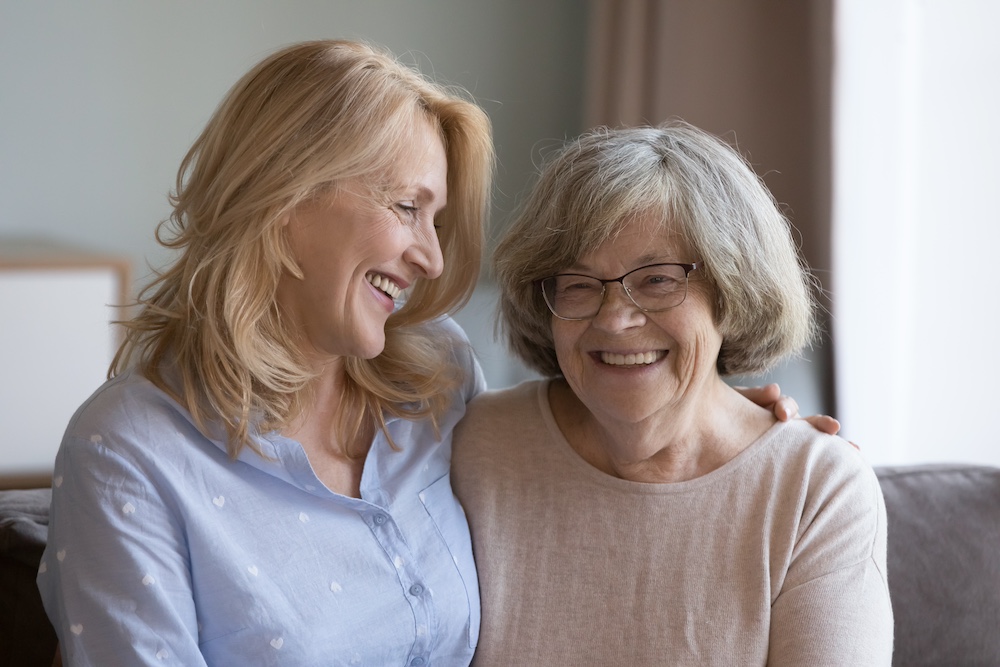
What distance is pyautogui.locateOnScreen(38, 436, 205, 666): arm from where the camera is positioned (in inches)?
46.8

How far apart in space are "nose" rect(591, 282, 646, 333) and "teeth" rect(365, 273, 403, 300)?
31 cm

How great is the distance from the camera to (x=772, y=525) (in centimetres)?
148

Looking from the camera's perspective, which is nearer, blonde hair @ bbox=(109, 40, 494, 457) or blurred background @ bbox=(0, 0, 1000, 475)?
blonde hair @ bbox=(109, 40, 494, 457)

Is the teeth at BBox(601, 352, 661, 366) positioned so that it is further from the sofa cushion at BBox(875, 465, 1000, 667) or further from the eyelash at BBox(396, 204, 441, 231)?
the sofa cushion at BBox(875, 465, 1000, 667)

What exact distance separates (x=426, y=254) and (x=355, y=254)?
14 centimetres

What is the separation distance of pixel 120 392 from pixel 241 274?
224mm

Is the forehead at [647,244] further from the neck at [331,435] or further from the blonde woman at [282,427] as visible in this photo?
the neck at [331,435]

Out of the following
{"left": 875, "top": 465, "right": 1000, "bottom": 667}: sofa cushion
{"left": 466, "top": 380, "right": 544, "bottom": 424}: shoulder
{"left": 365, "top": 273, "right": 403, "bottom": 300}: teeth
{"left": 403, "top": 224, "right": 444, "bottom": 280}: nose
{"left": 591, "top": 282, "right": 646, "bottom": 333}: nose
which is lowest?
{"left": 875, "top": 465, "right": 1000, "bottom": 667}: sofa cushion

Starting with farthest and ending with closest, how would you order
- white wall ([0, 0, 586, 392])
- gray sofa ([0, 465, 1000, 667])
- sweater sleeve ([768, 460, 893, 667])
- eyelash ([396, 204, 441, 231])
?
white wall ([0, 0, 586, 392]), gray sofa ([0, 465, 1000, 667]), eyelash ([396, 204, 441, 231]), sweater sleeve ([768, 460, 893, 667])

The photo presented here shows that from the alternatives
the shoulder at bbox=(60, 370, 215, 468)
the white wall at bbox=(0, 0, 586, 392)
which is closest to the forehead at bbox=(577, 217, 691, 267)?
the shoulder at bbox=(60, 370, 215, 468)

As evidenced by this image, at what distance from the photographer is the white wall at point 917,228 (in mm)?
2340

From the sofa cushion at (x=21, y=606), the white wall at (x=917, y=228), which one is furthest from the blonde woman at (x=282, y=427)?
the white wall at (x=917, y=228)

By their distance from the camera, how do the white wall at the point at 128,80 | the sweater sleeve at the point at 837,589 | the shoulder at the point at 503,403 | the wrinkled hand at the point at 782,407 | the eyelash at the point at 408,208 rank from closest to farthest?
the sweater sleeve at the point at 837,589
the eyelash at the point at 408,208
the wrinkled hand at the point at 782,407
the shoulder at the point at 503,403
the white wall at the point at 128,80

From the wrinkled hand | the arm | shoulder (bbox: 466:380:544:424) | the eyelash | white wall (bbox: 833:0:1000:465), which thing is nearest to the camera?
the arm
